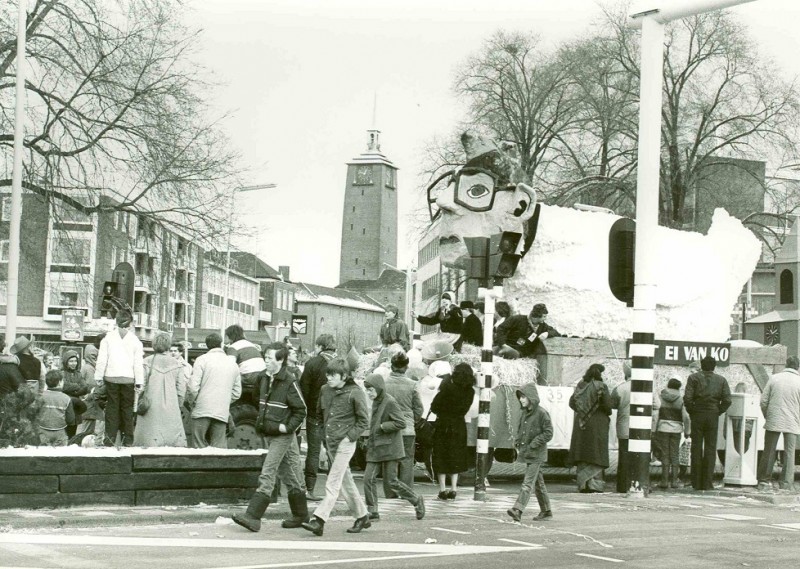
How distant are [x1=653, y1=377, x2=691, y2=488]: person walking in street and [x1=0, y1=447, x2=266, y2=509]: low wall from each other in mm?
7029

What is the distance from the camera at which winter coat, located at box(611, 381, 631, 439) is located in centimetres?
1841

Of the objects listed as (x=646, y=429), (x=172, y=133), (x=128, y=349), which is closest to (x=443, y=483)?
(x=646, y=429)

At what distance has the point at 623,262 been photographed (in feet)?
55.2

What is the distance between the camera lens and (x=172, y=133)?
26.2 metres

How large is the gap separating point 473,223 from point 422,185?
23.8m

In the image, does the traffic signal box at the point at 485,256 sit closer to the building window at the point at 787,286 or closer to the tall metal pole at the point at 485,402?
the tall metal pole at the point at 485,402

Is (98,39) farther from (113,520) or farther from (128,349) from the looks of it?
(113,520)

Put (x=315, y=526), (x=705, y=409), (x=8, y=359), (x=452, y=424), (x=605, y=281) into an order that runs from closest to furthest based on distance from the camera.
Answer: (x=315, y=526)
(x=8, y=359)
(x=452, y=424)
(x=705, y=409)
(x=605, y=281)

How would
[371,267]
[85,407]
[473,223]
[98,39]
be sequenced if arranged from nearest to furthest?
[85,407] → [473,223] → [98,39] → [371,267]

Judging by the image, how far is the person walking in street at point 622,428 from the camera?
17984 mm

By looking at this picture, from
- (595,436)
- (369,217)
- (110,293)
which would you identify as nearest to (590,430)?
(595,436)

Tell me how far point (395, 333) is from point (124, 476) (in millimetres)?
6289

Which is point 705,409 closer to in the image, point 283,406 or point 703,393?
point 703,393

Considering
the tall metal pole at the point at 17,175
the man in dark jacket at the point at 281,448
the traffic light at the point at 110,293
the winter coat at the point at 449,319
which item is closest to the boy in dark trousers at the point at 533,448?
the man in dark jacket at the point at 281,448
